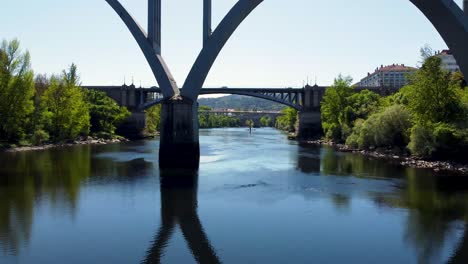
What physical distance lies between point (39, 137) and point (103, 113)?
15.4 m

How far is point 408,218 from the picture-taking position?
50.8 ft

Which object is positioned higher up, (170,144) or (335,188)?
(170,144)

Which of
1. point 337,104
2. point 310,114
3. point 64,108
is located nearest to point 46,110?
point 64,108

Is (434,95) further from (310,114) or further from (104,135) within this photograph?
(104,135)

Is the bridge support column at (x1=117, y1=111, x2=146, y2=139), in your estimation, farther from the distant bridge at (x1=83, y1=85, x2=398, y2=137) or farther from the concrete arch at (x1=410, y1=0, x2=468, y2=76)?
the concrete arch at (x1=410, y1=0, x2=468, y2=76)

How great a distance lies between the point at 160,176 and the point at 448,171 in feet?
57.4

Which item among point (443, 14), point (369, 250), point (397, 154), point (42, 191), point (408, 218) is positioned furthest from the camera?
point (397, 154)

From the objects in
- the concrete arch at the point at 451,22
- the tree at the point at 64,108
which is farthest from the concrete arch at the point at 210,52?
the tree at the point at 64,108

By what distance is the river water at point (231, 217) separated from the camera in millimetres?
11555

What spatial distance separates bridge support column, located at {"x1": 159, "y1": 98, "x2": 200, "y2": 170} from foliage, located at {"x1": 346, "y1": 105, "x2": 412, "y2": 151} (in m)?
17.4

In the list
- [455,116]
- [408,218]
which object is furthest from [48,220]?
[455,116]

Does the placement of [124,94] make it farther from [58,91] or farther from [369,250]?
[369,250]

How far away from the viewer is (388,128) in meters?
37.0

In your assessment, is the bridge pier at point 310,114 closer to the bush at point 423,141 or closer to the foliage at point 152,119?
the foliage at point 152,119
